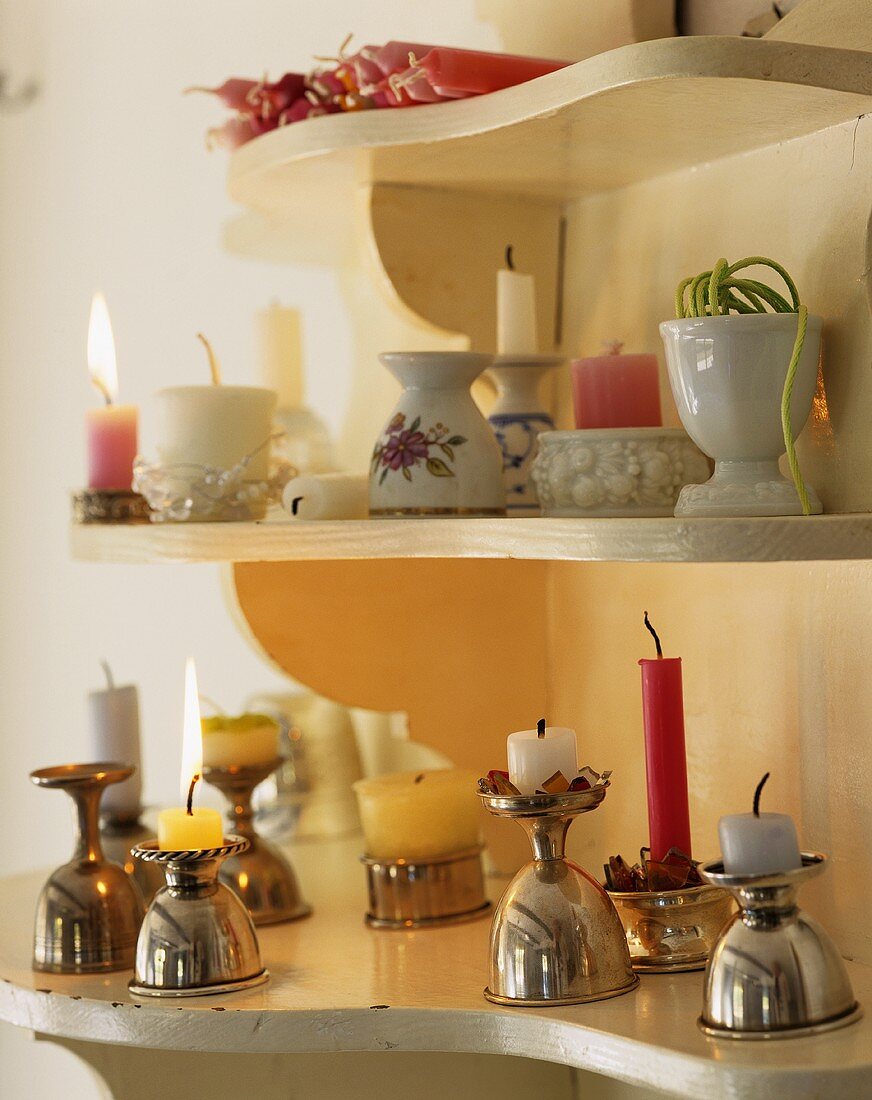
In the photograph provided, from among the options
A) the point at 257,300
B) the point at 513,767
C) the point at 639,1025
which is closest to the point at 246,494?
the point at 513,767

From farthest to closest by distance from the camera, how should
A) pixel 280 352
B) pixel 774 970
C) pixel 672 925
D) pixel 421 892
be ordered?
pixel 280 352
pixel 421 892
pixel 672 925
pixel 774 970

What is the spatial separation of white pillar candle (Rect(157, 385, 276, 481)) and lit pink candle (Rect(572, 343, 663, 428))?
0.57 feet

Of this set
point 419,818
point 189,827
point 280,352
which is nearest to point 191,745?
point 189,827

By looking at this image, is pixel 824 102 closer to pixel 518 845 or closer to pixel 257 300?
pixel 518 845

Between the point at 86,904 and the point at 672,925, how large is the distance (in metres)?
0.28

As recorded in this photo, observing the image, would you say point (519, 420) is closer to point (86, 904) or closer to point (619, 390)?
point (619, 390)


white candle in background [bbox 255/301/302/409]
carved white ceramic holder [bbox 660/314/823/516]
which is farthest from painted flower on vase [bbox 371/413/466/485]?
white candle in background [bbox 255/301/302/409]

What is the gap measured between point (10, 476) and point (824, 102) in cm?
97

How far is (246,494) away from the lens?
28.0 inches

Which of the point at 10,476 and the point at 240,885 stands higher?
the point at 10,476

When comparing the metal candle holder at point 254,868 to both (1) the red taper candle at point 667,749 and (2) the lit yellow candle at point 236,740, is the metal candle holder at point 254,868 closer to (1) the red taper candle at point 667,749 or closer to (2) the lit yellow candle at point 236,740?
(2) the lit yellow candle at point 236,740

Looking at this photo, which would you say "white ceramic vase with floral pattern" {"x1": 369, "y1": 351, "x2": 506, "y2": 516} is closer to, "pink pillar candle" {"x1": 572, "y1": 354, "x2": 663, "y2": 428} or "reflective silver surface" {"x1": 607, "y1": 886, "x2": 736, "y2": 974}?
"pink pillar candle" {"x1": 572, "y1": 354, "x2": 663, "y2": 428}

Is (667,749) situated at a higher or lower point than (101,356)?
lower

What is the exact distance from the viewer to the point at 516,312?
0.71 m
